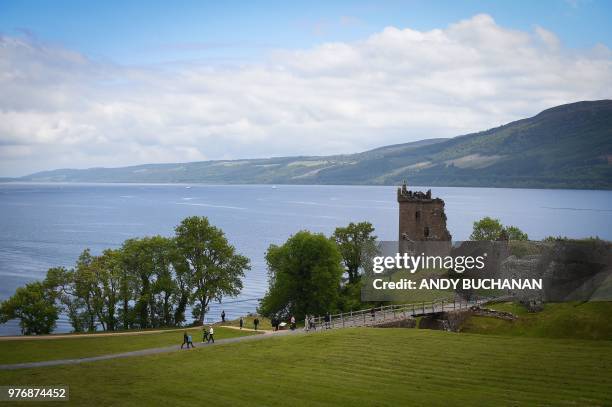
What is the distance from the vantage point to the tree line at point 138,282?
5428 cm

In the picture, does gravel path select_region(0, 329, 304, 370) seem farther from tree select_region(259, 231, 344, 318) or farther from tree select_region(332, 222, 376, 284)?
tree select_region(332, 222, 376, 284)

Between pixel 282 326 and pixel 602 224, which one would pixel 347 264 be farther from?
pixel 602 224

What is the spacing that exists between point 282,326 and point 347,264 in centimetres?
2638

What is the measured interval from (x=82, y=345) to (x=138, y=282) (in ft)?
59.8


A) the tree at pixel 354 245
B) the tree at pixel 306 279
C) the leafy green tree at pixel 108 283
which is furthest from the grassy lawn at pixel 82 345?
the tree at pixel 354 245

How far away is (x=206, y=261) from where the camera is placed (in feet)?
194

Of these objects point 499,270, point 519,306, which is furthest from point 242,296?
point 519,306

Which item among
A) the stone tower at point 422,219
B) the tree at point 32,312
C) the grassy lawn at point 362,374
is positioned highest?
the stone tower at point 422,219

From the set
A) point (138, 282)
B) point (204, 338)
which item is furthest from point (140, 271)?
point (204, 338)

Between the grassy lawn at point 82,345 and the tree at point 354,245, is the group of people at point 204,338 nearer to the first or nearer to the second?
the grassy lawn at point 82,345

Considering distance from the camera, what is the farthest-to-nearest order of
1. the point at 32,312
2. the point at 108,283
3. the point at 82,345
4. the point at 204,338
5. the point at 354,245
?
the point at 354,245 < the point at 108,283 < the point at 32,312 < the point at 204,338 < the point at 82,345

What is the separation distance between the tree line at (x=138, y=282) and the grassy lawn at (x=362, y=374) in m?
23.4

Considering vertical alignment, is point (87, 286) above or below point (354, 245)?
below

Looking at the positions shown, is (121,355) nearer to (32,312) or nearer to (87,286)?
(32,312)
